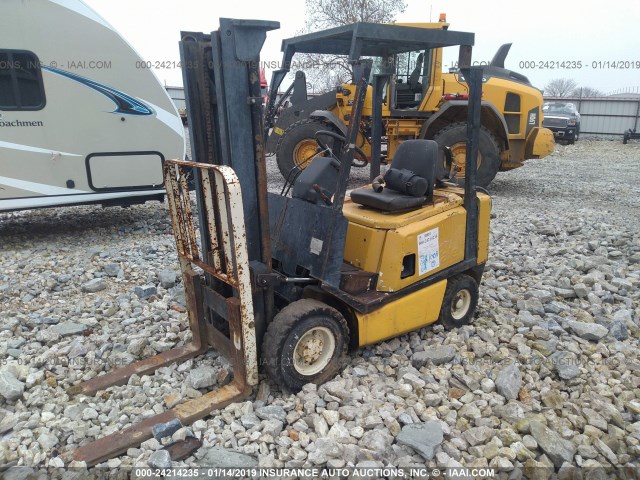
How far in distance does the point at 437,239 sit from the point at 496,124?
6.22m

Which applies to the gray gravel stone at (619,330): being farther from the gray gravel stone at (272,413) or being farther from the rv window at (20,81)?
the rv window at (20,81)

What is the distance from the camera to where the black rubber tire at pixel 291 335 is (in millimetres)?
2852

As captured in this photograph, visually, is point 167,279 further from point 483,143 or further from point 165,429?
point 483,143

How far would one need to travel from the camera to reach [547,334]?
3.64 m

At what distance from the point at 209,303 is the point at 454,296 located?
73.2 inches

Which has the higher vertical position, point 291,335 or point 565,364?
point 291,335

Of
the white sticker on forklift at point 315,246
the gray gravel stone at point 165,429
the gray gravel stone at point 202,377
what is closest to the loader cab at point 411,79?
the white sticker on forklift at point 315,246

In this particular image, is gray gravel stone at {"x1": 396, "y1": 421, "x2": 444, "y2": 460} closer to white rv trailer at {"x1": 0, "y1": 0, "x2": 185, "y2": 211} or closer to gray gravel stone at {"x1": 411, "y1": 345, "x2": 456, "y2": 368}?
gray gravel stone at {"x1": 411, "y1": 345, "x2": 456, "y2": 368}

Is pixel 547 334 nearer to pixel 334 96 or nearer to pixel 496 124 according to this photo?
pixel 496 124

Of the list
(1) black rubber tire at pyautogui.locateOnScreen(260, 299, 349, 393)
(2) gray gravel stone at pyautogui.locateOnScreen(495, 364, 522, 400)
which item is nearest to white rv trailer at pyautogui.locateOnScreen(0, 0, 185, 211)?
(1) black rubber tire at pyautogui.locateOnScreen(260, 299, 349, 393)

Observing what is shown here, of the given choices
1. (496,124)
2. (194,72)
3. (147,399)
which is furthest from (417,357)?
(496,124)

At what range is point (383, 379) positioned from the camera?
125 inches

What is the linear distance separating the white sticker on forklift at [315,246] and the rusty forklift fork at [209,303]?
0.57 m

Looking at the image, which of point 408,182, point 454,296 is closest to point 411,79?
point 408,182
